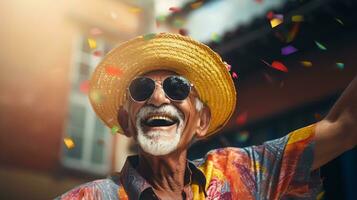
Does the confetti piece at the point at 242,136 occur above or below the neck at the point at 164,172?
below

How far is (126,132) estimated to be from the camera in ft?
9.77

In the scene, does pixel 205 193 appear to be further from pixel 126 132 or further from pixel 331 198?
pixel 331 198

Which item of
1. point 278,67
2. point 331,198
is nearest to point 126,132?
point 331,198

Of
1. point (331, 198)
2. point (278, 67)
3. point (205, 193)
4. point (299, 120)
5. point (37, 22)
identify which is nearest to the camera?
point (205, 193)

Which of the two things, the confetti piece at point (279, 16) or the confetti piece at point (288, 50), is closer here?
the confetti piece at point (279, 16)

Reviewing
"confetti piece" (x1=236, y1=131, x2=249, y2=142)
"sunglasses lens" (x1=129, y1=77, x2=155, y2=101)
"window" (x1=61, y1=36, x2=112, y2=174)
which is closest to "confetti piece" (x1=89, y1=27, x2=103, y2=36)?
"window" (x1=61, y1=36, x2=112, y2=174)

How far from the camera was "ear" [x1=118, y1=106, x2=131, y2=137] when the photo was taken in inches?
117

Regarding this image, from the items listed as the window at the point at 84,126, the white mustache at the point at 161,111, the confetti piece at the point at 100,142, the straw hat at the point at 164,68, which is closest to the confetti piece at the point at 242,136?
the straw hat at the point at 164,68

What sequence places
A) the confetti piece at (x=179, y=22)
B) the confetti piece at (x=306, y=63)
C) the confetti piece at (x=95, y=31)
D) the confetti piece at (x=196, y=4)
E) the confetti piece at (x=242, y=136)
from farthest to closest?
the confetti piece at (x=95, y=31) → the confetti piece at (x=179, y=22) → the confetti piece at (x=196, y=4) → the confetti piece at (x=242, y=136) → the confetti piece at (x=306, y=63)

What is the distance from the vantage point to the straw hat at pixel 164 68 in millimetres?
2947

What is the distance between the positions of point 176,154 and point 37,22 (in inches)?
242

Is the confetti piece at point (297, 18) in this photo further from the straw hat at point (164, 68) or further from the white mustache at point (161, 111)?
the white mustache at point (161, 111)

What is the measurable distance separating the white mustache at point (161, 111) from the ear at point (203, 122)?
8.3 inches

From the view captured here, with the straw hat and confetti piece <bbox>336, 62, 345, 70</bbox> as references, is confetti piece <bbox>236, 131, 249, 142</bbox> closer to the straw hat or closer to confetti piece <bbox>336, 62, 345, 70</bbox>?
confetti piece <bbox>336, 62, 345, 70</bbox>
